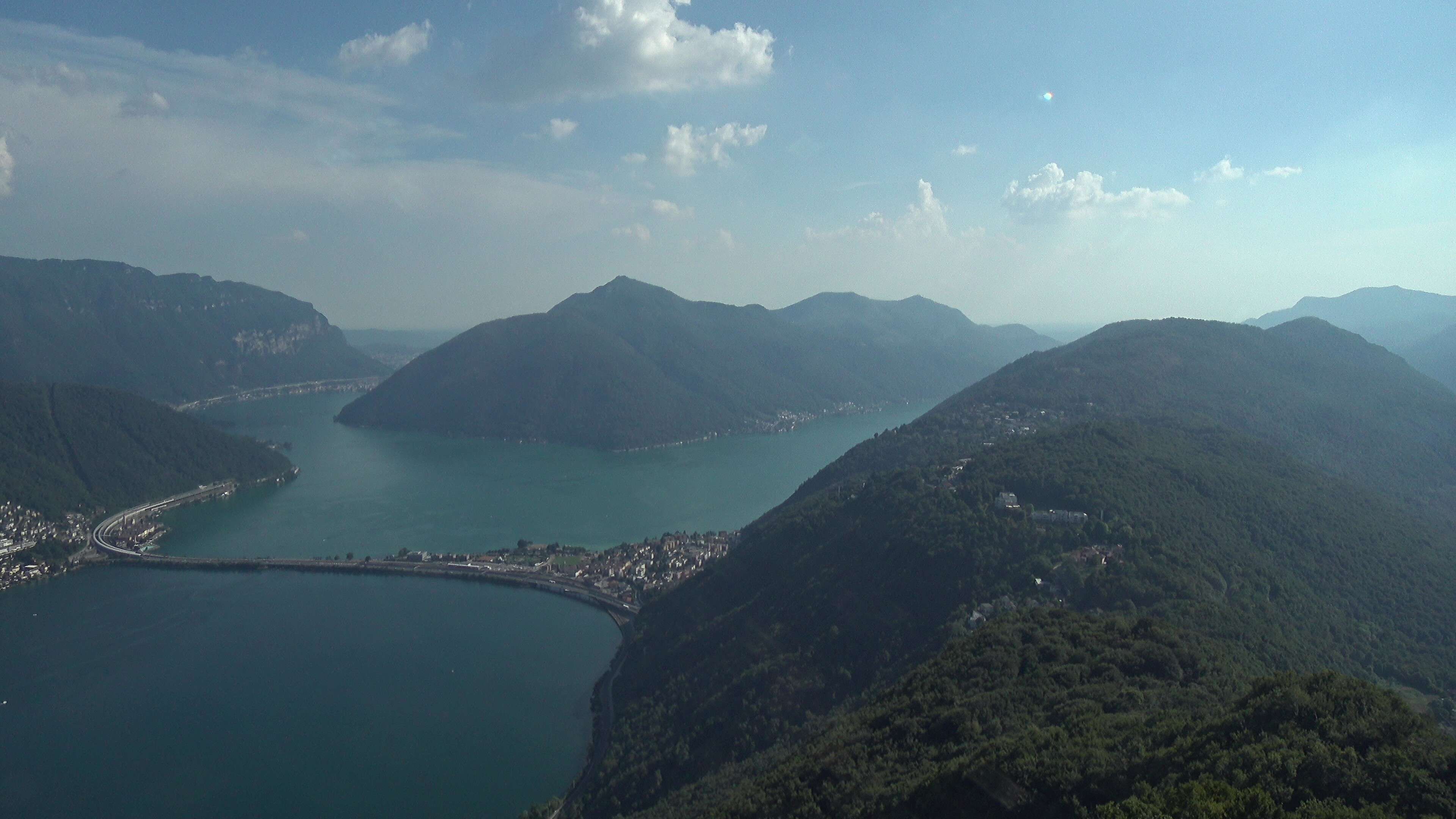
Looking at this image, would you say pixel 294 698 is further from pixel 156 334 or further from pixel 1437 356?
pixel 156 334

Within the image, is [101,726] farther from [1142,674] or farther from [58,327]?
[58,327]

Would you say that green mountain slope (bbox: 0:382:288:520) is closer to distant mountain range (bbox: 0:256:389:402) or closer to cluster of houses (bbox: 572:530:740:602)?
cluster of houses (bbox: 572:530:740:602)

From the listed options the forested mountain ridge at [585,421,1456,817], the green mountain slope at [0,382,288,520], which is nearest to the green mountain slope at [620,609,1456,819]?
the forested mountain ridge at [585,421,1456,817]

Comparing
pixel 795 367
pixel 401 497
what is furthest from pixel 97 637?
pixel 795 367

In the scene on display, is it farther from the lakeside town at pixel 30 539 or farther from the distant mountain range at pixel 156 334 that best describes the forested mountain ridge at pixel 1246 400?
the distant mountain range at pixel 156 334

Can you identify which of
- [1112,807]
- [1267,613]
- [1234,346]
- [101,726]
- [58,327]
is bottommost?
[101,726]

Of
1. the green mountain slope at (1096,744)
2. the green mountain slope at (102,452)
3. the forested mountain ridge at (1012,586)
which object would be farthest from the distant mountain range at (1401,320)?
the green mountain slope at (102,452)
